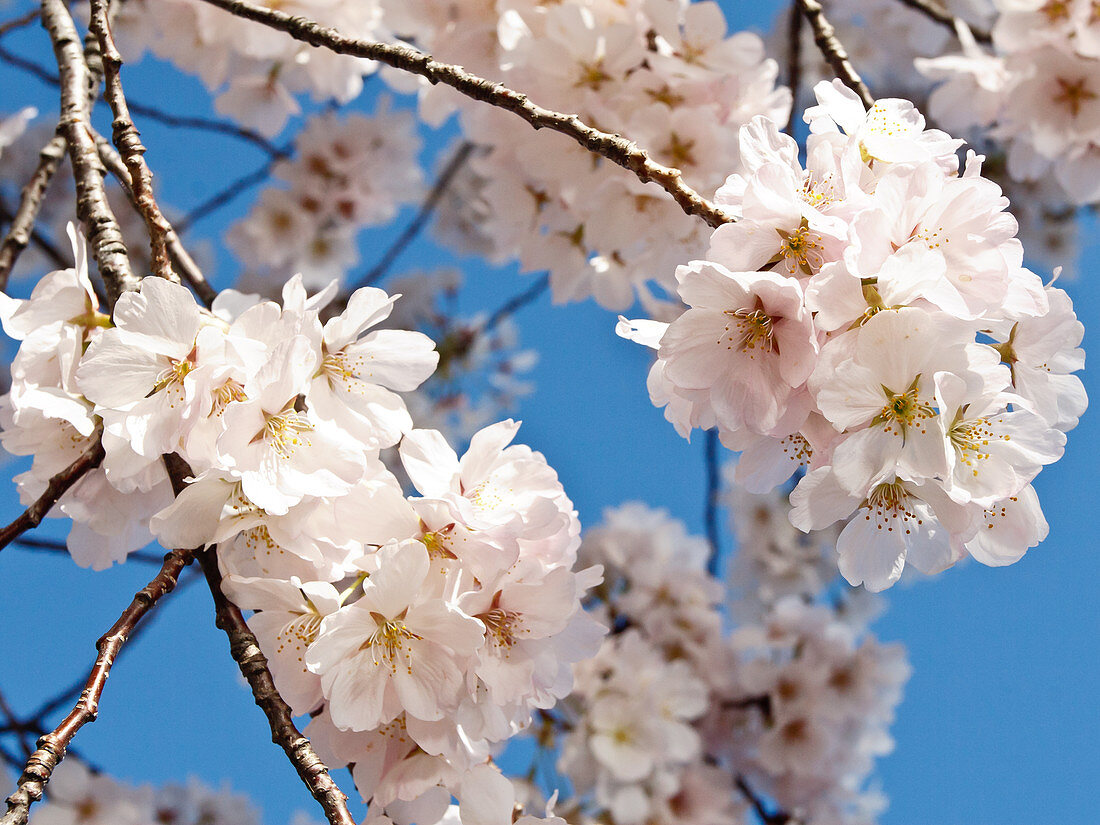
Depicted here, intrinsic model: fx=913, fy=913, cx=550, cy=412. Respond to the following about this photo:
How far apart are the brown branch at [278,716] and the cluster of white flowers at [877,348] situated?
1.32 ft

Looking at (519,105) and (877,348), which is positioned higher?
(519,105)

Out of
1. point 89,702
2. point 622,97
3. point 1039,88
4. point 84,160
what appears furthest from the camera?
point 1039,88

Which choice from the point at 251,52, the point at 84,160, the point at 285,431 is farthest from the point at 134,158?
the point at 251,52

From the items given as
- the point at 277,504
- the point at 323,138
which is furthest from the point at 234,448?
the point at 323,138

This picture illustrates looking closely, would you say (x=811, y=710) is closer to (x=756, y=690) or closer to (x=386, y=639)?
(x=756, y=690)

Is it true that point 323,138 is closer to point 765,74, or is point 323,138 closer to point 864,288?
point 765,74

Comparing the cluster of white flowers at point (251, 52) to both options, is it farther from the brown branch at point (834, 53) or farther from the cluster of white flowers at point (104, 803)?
the cluster of white flowers at point (104, 803)

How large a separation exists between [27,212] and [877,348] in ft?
3.30

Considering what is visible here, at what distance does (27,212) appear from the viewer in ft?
3.68

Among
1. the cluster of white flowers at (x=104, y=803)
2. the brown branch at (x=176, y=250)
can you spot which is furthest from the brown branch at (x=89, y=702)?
the cluster of white flowers at (x=104, y=803)

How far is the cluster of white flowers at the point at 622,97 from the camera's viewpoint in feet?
5.21

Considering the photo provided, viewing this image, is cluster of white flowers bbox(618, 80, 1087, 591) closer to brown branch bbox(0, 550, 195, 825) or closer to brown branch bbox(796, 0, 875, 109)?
brown branch bbox(796, 0, 875, 109)

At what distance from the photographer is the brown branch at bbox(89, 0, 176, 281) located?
2.63 ft

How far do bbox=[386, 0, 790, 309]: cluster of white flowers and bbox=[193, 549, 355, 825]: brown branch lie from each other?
110 cm
